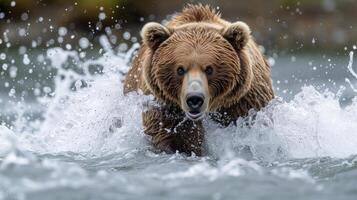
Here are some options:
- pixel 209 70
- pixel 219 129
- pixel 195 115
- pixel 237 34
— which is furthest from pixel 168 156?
pixel 237 34

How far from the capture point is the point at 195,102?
7.59 metres

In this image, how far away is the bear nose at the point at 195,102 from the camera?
7.55m

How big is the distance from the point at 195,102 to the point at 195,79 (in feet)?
0.64

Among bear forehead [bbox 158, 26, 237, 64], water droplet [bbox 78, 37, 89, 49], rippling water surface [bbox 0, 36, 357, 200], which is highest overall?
water droplet [bbox 78, 37, 89, 49]

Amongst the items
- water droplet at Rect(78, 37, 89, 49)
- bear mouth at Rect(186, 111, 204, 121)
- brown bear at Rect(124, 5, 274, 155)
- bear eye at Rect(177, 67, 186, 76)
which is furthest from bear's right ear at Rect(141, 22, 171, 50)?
water droplet at Rect(78, 37, 89, 49)

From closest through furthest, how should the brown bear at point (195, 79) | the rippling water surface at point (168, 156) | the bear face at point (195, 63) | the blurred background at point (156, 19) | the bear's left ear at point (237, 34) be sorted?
the rippling water surface at point (168, 156) < the bear face at point (195, 63) < the brown bear at point (195, 79) < the bear's left ear at point (237, 34) < the blurred background at point (156, 19)

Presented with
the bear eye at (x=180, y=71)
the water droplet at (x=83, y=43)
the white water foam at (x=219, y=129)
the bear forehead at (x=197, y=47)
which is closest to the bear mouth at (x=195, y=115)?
the bear eye at (x=180, y=71)

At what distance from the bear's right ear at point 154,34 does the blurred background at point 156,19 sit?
44.9 ft

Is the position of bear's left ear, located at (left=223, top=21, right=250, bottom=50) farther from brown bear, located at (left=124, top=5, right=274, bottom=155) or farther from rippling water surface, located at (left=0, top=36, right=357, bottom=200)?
rippling water surface, located at (left=0, top=36, right=357, bottom=200)

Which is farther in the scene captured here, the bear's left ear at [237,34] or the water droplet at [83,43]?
the water droplet at [83,43]

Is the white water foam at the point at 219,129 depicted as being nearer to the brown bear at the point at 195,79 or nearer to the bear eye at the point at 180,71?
the brown bear at the point at 195,79

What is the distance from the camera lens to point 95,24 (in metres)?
23.5

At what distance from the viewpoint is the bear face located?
771 cm

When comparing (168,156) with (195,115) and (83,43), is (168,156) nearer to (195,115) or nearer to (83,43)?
(195,115)
